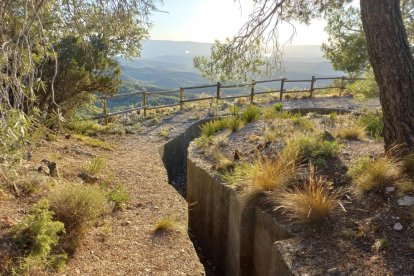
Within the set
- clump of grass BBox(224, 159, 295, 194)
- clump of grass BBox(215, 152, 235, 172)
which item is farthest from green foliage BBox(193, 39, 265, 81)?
clump of grass BBox(224, 159, 295, 194)

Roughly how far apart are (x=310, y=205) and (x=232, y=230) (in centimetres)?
173

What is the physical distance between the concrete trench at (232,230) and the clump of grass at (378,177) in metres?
1.19

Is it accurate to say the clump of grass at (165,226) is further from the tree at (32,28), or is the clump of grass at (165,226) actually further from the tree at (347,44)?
the tree at (347,44)

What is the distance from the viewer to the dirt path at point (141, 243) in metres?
4.02

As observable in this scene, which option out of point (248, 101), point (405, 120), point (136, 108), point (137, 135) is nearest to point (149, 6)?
point (405, 120)

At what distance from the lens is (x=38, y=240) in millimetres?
3408

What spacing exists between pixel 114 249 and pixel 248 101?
1354cm

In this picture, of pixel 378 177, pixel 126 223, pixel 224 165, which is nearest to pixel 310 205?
pixel 378 177

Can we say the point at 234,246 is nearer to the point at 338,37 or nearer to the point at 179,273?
the point at 179,273

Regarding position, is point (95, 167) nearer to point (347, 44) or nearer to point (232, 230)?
point (232, 230)

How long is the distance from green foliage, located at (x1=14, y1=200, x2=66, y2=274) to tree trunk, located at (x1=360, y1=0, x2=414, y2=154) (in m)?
4.41

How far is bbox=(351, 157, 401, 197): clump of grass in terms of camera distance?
454 cm

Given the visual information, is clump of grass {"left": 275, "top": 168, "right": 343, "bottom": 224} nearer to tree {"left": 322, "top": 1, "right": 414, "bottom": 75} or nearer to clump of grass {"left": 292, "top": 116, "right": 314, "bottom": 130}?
clump of grass {"left": 292, "top": 116, "right": 314, "bottom": 130}

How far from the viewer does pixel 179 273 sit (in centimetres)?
409
